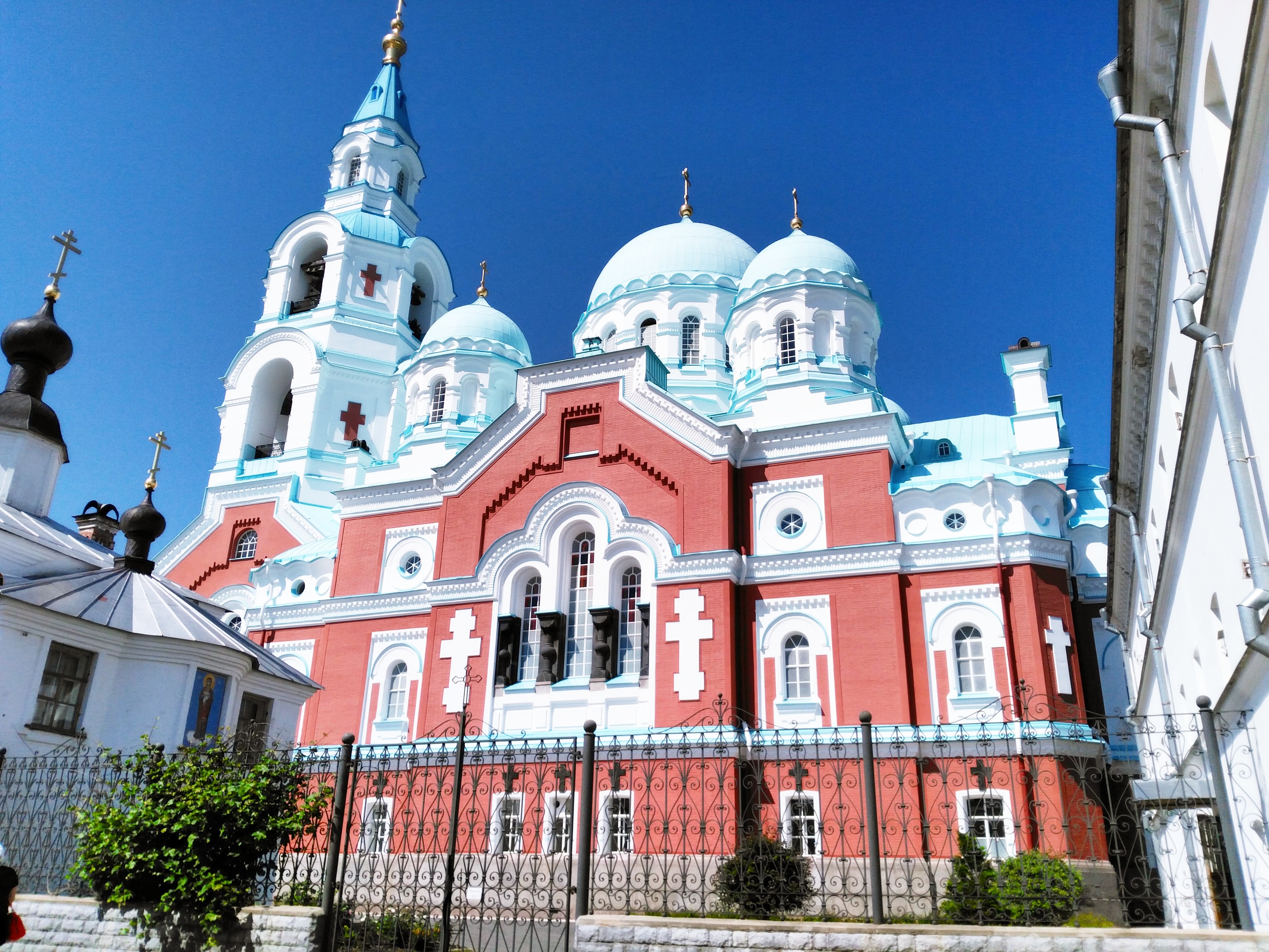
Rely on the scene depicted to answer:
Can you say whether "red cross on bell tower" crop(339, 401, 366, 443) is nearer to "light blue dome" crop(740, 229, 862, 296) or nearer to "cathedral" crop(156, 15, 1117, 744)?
"cathedral" crop(156, 15, 1117, 744)

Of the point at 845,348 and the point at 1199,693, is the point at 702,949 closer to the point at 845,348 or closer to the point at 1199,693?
the point at 1199,693

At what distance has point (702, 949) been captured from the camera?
7.34m

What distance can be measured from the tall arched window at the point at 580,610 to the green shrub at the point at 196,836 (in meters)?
10.2

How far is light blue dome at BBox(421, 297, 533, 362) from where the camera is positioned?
1035 inches

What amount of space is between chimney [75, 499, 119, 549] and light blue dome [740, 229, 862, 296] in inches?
714

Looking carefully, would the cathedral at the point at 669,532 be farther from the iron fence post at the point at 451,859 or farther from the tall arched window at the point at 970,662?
the iron fence post at the point at 451,859

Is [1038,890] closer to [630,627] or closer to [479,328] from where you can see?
[630,627]

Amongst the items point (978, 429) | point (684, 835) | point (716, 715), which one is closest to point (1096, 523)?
point (978, 429)

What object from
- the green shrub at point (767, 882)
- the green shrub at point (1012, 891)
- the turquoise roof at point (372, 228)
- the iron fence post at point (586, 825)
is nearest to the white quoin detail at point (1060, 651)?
the green shrub at point (1012, 891)

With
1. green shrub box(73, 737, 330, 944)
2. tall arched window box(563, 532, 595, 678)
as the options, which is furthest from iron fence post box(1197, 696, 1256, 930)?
tall arched window box(563, 532, 595, 678)

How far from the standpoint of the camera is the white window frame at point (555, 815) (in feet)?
32.7

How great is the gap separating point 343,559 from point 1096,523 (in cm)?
1626

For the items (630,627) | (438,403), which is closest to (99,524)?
(438,403)

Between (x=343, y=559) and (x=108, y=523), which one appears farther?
(x=108, y=523)
